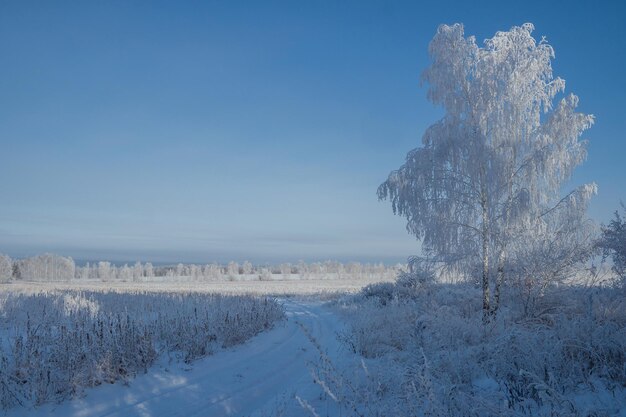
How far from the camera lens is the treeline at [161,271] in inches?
3906

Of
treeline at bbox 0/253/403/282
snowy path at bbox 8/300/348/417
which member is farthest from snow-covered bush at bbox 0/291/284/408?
treeline at bbox 0/253/403/282

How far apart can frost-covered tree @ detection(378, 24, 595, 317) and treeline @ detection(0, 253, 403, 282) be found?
79.4 meters

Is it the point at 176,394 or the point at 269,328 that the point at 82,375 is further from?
the point at 269,328

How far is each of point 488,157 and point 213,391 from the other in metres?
9.87

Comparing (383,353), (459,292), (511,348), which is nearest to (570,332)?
(511,348)

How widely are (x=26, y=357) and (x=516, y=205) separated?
1178 centimetres

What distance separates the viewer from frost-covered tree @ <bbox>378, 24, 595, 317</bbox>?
11547 millimetres

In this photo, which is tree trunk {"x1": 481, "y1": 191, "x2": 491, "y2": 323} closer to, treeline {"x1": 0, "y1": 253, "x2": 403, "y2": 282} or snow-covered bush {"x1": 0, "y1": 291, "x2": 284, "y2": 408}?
snow-covered bush {"x1": 0, "y1": 291, "x2": 284, "y2": 408}

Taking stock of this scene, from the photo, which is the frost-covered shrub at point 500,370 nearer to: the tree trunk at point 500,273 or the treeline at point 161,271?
the tree trunk at point 500,273

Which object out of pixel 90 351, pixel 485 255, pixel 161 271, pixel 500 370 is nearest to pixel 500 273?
pixel 485 255

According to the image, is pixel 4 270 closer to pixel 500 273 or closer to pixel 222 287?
pixel 222 287

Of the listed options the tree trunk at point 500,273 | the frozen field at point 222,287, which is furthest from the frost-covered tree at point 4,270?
the tree trunk at point 500,273

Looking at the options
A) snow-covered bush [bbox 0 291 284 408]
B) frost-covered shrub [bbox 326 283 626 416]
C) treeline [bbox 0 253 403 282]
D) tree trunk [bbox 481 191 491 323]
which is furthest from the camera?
treeline [bbox 0 253 403 282]

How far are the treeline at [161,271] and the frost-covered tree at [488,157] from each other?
7942 cm
